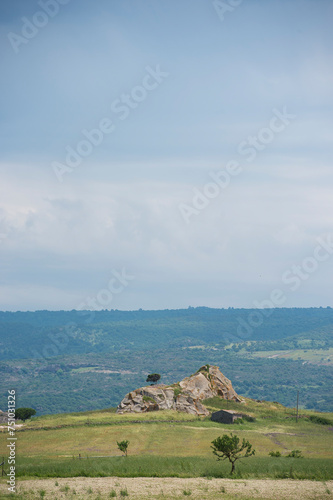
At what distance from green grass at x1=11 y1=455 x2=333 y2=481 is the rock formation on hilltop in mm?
43636

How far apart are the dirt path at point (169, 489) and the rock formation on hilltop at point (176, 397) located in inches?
2099

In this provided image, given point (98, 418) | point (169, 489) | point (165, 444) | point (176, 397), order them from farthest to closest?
1. point (176, 397)
2. point (98, 418)
3. point (165, 444)
4. point (169, 489)

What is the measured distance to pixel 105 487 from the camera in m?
40.1

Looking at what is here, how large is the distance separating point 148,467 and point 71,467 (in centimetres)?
657

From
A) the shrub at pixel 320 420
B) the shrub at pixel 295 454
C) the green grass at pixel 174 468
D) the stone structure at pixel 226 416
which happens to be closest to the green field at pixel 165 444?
the green grass at pixel 174 468

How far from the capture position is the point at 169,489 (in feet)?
130

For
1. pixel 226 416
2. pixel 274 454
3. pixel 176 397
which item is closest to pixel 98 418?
pixel 176 397

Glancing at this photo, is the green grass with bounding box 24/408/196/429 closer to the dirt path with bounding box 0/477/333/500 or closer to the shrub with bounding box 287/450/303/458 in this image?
the shrub with bounding box 287/450/303/458

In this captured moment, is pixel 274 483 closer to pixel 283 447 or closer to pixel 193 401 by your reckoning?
pixel 283 447

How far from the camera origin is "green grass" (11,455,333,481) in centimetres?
4438

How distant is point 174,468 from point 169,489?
23.6 feet

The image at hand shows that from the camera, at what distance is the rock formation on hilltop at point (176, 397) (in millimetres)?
95750

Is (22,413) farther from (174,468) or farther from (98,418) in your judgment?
(174,468)

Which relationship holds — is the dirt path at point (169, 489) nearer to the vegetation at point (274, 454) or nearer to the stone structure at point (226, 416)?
the vegetation at point (274, 454)
